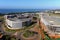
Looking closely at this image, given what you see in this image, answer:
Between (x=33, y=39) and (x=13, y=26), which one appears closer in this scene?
(x=33, y=39)

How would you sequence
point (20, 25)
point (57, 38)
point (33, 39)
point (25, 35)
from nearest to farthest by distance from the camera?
point (33, 39), point (25, 35), point (57, 38), point (20, 25)

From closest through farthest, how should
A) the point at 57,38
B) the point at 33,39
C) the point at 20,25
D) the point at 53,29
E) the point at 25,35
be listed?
the point at 33,39, the point at 25,35, the point at 57,38, the point at 53,29, the point at 20,25

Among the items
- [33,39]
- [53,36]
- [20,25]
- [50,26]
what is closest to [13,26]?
[20,25]

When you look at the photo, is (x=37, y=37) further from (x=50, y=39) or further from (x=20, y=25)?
(x=20, y=25)

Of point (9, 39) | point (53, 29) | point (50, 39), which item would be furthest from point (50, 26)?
point (9, 39)

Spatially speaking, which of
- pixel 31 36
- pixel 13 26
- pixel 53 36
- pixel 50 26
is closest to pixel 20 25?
pixel 13 26

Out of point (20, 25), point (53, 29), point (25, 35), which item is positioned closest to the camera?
point (25, 35)

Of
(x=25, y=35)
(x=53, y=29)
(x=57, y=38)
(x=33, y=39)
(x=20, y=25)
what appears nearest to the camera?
(x=33, y=39)

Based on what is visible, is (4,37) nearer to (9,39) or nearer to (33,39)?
(9,39)

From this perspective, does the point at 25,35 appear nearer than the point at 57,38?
Yes
